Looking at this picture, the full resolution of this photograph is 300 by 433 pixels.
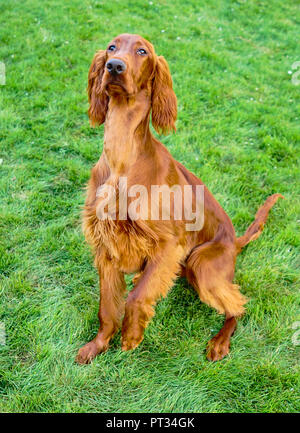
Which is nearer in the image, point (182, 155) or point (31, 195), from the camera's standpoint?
point (31, 195)

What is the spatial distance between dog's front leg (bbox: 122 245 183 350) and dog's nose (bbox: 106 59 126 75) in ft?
3.36

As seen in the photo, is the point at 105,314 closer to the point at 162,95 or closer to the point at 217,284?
the point at 217,284

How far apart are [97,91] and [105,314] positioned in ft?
4.38

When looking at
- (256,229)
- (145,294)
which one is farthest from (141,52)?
(256,229)

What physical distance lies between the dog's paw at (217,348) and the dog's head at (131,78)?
1.38 metres

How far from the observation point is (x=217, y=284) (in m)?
2.61

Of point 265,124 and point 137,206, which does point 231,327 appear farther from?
point 265,124

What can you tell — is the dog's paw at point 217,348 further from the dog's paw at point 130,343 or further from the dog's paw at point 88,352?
the dog's paw at point 88,352

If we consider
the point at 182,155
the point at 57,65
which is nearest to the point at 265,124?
the point at 182,155

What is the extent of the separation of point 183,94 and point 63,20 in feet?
7.57

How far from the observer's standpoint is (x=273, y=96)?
5.14 metres

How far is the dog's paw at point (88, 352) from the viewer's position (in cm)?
244

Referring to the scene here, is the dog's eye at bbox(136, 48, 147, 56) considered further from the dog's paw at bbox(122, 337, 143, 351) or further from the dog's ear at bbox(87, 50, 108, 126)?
the dog's paw at bbox(122, 337, 143, 351)

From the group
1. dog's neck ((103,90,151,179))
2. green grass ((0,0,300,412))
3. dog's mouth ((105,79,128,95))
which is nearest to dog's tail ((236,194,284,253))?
green grass ((0,0,300,412))
